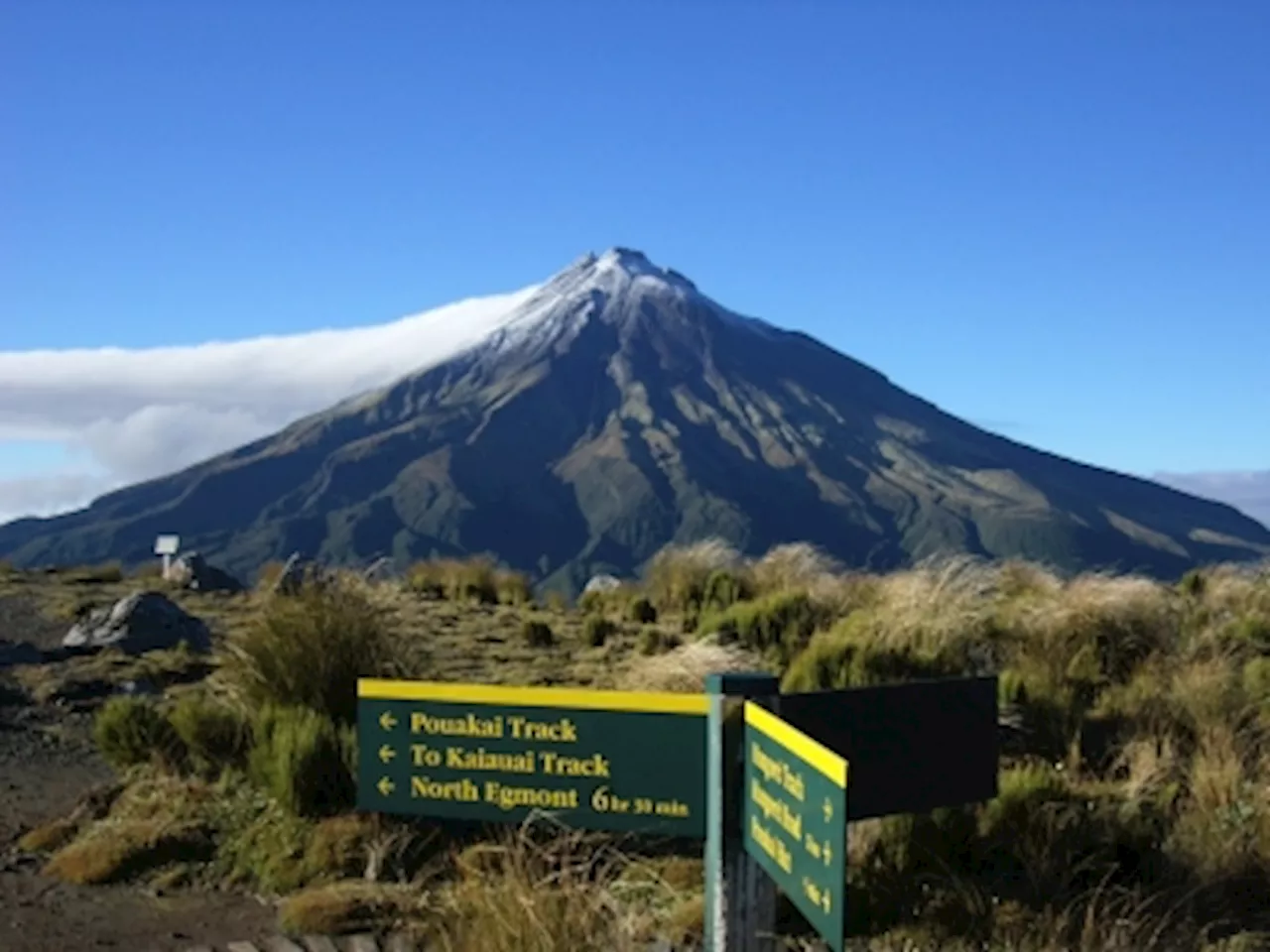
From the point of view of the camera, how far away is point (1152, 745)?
8.98 meters

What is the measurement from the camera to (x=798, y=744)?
4.07 meters

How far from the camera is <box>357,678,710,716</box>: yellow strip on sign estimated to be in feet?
16.2

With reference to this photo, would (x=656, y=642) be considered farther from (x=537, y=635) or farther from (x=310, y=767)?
(x=310, y=767)

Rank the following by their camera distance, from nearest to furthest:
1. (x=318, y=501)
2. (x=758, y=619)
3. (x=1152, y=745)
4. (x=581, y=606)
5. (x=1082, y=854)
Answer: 1. (x=1082, y=854)
2. (x=1152, y=745)
3. (x=758, y=619)
4. (x=581, y=606)
5. (x=318, y=501)

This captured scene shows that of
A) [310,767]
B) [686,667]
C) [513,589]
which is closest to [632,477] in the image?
[513,589]

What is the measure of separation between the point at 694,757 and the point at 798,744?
2.93 ft

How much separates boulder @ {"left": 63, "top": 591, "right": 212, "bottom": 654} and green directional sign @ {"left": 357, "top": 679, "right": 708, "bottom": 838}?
10.2 meters

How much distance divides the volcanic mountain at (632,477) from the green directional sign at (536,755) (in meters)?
123

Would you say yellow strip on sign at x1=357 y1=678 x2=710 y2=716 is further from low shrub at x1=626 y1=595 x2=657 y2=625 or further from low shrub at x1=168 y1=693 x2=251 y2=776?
low shrub at x1=626 y1=595 x2=657 y2=625

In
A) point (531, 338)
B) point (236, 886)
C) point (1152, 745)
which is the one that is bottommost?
point (236, 886)

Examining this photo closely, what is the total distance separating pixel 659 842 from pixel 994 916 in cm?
193

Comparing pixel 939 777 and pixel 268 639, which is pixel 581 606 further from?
pixel 939 777

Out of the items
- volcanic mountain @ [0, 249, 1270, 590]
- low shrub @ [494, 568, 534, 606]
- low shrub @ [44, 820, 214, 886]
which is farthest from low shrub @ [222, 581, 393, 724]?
volcanic mountain @ [0, 249, 1270, 590]

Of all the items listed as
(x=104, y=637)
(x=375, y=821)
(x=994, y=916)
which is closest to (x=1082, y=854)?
(x=994, y=916)
